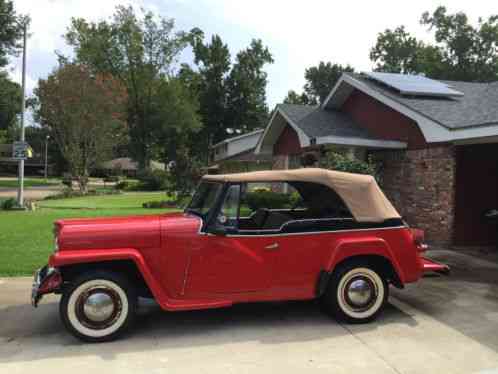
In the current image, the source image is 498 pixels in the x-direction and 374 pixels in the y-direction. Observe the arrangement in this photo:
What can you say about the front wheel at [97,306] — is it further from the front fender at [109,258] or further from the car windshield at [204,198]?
the car windshield at [204,198]

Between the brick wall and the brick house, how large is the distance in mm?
21

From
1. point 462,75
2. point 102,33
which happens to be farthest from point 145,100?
point 462,75

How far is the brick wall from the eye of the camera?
961cm

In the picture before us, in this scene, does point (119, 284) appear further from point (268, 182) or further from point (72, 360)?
point (268, 182)

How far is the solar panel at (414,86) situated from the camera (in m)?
11.3

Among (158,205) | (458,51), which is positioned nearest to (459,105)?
(158,205)

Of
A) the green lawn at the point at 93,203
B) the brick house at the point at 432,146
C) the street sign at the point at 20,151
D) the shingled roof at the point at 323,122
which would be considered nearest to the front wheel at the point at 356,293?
the brick house at the point at 432,146

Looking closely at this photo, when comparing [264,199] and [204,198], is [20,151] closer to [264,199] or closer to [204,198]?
[264,199]

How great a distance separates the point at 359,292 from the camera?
4.62 m

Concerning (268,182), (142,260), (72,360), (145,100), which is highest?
(145,100)

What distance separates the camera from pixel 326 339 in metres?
4.15

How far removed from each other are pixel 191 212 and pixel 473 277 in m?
4.94

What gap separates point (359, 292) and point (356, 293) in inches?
1.5

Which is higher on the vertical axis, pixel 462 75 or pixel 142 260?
pixel 462 75
